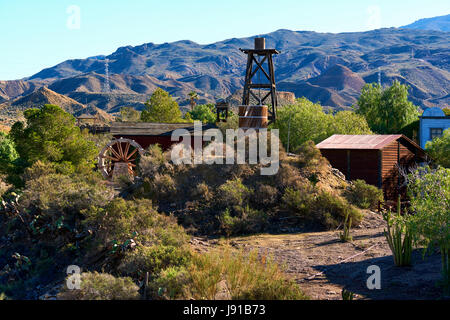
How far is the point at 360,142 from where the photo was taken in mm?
24641

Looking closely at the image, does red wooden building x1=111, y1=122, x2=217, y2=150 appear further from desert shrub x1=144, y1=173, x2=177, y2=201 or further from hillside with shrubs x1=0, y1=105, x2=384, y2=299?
desert shrub x1=144, y1=173, x2=177, y2=201

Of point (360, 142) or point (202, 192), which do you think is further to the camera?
point (360, 142)

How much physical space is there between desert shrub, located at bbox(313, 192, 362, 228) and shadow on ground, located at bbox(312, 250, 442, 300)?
4.45 metres

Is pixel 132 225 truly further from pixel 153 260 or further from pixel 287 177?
pixel 287 177

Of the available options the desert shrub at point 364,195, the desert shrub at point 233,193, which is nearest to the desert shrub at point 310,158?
the desert shrub at point 364,195

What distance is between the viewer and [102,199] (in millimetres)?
15805

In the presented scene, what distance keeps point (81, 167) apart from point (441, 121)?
2815 cm

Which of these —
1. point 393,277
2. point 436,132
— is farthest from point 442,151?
point 393,277

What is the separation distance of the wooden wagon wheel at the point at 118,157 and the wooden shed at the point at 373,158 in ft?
36.5

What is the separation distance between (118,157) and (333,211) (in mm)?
15969

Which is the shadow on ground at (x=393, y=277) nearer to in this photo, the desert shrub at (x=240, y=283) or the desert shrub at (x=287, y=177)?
the desert shrub at (x=240, y=283)

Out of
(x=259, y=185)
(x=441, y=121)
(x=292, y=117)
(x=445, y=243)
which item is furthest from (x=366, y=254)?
(x=441, y=121)

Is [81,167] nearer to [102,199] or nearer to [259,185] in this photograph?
[102,199]

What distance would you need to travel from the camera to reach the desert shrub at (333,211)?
17203 millimetres
